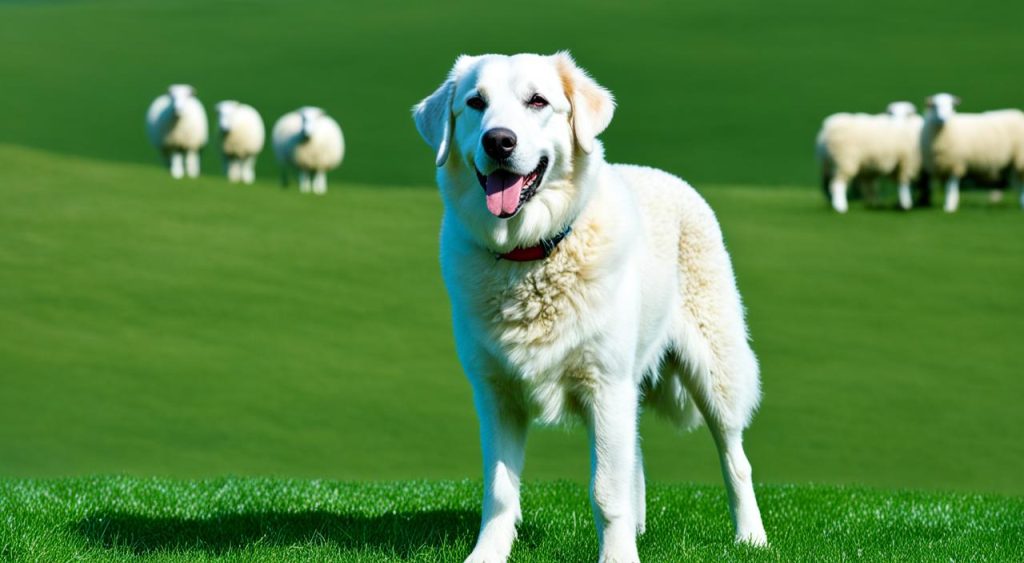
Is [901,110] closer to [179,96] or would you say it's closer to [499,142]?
[179,96]

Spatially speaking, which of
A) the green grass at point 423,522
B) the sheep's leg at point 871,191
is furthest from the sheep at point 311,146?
the green grass at point 423,522

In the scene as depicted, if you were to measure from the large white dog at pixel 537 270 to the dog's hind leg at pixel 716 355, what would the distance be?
0.76 meters

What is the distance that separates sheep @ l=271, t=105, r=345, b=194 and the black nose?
55.3 feet

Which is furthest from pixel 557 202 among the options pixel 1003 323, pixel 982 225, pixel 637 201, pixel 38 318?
pixel 982 225

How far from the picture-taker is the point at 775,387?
1007cm

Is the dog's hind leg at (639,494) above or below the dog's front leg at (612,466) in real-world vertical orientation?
below

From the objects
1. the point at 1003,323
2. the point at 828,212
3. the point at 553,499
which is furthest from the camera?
the point at 828,212

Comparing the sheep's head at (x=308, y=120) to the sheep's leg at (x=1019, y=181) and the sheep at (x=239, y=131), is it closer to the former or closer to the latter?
the sheep at (x=239, y=131)

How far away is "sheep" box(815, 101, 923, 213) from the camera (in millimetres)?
18656

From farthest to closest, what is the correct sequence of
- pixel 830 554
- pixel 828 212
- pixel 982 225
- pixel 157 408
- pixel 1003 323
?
pixel 828 212, pixel 982 225, pixel 1003 323, pixel 157 408, pixel 830 554

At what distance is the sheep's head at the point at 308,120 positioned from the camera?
21.3 m

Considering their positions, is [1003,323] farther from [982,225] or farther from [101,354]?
[101,354]

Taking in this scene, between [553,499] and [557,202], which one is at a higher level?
[557,202]

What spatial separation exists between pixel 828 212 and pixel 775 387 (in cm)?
801
